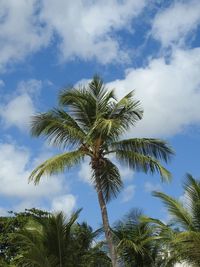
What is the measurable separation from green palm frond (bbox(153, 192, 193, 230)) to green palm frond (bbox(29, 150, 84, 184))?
330 centimetres

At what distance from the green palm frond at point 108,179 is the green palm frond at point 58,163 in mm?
1010

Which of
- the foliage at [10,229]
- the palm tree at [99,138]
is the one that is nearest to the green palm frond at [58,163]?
the palm tree at [99,138]

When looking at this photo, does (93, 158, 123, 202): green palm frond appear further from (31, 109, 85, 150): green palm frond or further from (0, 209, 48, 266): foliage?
(0, 209, 48, 266): foliage

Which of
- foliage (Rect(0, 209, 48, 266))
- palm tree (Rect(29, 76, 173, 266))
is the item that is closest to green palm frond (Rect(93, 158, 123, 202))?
palm tree (Rect(29, 76, 173, 266))

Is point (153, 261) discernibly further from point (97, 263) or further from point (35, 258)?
point (35, 258)

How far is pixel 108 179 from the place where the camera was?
21625 millimetres

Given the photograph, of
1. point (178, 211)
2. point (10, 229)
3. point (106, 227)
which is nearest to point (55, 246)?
point (106, 227)

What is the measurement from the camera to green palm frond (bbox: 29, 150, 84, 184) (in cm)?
2050

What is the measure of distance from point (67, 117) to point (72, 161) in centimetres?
199

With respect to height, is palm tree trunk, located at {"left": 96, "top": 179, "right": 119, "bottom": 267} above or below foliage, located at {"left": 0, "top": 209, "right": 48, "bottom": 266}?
below

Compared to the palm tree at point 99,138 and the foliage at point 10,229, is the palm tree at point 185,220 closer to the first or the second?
the palm tree at point 99,138

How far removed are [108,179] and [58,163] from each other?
7.48ft

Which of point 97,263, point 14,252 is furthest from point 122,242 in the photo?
point 14,252

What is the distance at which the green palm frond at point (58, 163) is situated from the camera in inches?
807
